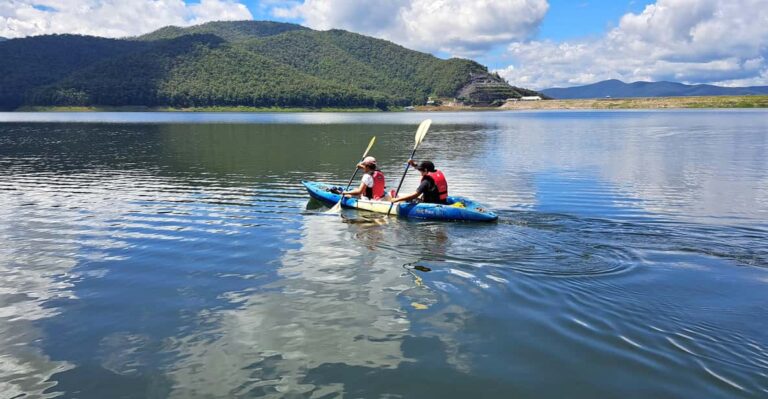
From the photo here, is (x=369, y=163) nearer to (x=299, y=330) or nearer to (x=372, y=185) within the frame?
(x=372, y=185)

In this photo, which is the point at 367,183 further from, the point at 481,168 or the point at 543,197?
the point at 481,168

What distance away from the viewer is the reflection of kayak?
52.0ft

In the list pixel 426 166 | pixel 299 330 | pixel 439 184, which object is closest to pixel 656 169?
pixel 439 184

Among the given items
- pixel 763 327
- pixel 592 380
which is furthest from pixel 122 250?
pixel 763 327

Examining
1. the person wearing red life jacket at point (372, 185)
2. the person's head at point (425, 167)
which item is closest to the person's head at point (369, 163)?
the person wearing red life jacket at point (372, 185)

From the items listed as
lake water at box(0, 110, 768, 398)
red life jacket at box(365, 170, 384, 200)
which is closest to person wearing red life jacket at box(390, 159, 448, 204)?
→ lake water at box(0, 110, 768, 398)

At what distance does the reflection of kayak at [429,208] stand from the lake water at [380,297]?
0.42 metres

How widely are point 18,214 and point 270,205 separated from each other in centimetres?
849

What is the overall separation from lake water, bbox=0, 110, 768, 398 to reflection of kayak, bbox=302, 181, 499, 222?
420 mm

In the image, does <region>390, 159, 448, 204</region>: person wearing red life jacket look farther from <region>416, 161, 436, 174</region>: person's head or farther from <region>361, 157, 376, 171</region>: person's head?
<region>361, 157, 376, 171</region>: person's head

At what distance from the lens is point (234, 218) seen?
1720cm

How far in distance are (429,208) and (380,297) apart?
23.0 ft

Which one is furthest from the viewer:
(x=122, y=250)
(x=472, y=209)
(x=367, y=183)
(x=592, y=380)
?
(x=367, y=183)

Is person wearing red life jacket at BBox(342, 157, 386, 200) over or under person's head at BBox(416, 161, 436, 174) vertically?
under
